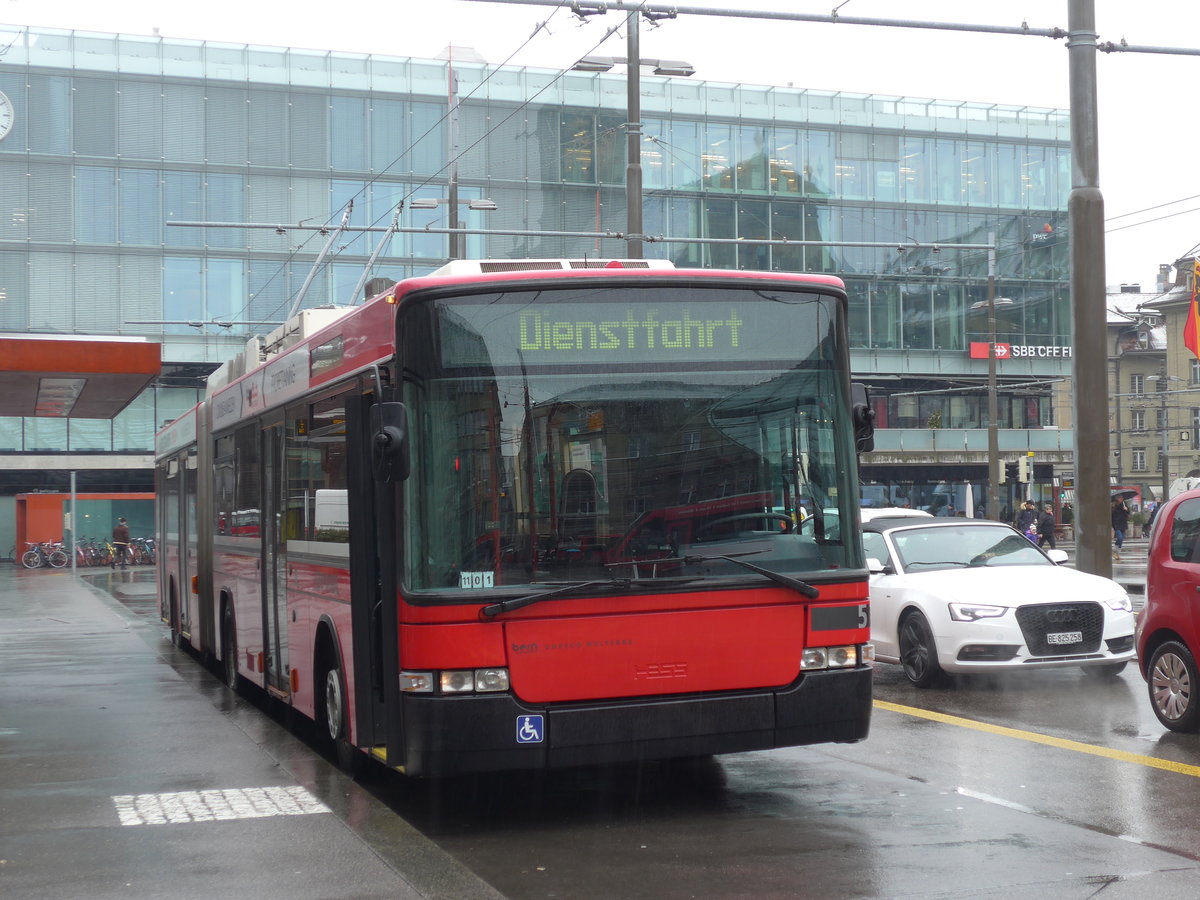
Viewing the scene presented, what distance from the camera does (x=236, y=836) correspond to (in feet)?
23.7

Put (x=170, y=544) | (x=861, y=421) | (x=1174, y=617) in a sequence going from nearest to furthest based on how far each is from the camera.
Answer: (x=861, y=421) < (x=1174, y=617) < (x=170, y=544)

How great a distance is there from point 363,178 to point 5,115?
11380mm

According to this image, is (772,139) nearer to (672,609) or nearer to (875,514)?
(875,514)

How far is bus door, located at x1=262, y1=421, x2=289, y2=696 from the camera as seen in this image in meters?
10.5

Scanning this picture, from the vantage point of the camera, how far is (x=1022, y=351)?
6312 centimetres

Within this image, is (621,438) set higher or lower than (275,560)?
higher

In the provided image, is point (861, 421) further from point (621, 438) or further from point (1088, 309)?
point (1088, 309)

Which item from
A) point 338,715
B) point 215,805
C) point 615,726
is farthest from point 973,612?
point 215,805

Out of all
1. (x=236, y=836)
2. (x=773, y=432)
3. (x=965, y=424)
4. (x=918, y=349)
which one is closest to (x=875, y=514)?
(x=773, y=432)

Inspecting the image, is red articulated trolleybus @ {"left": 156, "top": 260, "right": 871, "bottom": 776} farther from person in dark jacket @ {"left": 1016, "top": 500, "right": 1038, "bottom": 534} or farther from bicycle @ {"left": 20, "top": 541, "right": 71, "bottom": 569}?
bicycle @ {"left": 20, "top": 541, "right": 71, "bottom": 569}

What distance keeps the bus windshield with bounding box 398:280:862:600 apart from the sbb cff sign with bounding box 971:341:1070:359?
5618 cm

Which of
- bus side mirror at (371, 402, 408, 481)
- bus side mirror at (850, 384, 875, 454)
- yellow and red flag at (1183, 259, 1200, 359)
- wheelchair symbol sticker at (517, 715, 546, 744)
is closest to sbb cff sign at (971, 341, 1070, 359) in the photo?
yellow and red flag at (1183, 259, 1200, 359)

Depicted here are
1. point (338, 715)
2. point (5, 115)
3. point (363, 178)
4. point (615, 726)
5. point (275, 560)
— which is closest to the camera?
point (615, 726)

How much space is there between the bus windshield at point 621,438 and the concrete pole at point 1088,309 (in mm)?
7946
